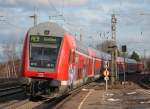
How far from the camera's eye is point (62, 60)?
23.4 m

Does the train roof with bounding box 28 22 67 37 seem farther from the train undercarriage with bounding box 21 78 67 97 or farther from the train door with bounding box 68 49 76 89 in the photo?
the train undercarriage with bounding box 21 78 67 97

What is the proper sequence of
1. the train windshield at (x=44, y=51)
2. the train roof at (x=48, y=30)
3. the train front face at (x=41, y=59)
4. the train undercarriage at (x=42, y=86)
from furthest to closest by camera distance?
the train roof at (x=48, y=30)
the train windshield at (x=44, y=51)
the train front face at (x=41, y=59)
the train undercarriage at (x=42, y=86)

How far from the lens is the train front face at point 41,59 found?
22969mm

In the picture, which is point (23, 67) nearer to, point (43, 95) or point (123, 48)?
point (43, 95)

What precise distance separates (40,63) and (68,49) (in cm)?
185

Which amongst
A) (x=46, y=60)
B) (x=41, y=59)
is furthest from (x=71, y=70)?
(x=41, y=59)

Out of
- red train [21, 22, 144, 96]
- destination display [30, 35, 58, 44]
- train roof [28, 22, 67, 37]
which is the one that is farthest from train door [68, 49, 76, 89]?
destination display [30, 35, 58, 44]

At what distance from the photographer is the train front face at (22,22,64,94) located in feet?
75.4

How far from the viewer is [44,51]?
23422mm

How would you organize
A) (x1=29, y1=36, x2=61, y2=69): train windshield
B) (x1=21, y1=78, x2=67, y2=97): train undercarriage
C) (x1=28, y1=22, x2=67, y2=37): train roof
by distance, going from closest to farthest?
(x1=21, y1=78, x2=67, y2=97): train undercarriage
(x1=29, y1=36, x2=61, y2=69): train windshield
(x1=28, y1=22, x2=67, y2=37): train roof

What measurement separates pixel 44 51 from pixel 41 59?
48cm

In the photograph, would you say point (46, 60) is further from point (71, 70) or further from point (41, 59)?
point (71, 70)

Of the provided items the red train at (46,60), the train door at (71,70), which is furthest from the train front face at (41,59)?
the train door at (71,70)

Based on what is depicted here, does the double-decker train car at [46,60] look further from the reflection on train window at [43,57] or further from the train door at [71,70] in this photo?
the train door at [71,70]
